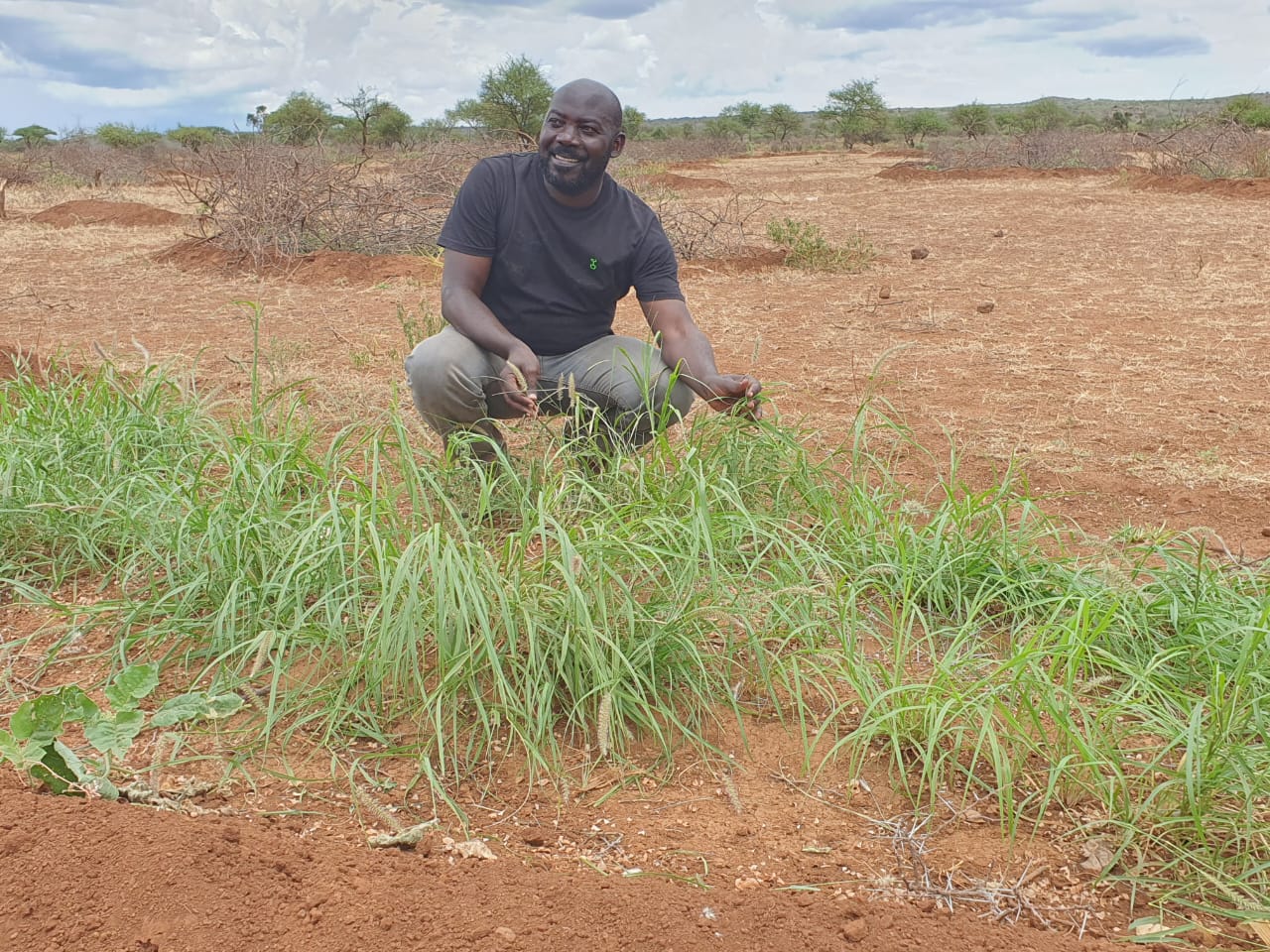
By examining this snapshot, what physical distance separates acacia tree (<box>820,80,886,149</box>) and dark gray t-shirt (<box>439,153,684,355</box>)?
104 ft

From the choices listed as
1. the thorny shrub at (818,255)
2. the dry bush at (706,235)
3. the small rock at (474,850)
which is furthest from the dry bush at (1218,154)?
Answer: the small rock at (474,850)

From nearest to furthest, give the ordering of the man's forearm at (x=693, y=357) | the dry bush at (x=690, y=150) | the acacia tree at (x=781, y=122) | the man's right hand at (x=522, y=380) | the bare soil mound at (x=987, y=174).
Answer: the man's right hand at (x=522, y=380)
the man's forearm at (x=693, y=357)
the bare soil mound at (x=987, y=174)
the dry bush at (x=690, y=150)
the acacia tree at (x=781, y=122)

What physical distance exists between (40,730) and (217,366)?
156 inches

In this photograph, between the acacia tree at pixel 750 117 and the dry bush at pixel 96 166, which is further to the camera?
the acacia tree at pixel 750 117

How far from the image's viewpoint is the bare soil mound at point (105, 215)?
12139 millimetres

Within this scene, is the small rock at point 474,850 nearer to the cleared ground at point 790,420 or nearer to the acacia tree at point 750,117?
the cleared ground at point 790,420

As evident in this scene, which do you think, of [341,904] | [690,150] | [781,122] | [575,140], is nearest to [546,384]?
[575,140]

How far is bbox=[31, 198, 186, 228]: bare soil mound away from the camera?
12.1 meters

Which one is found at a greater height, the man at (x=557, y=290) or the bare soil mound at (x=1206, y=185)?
the bare soil mound at (x=1206, y=185)

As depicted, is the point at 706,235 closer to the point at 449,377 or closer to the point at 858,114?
the point at 449,377

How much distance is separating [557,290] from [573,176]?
1.20ft

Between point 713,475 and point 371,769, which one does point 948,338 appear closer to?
point 713,475

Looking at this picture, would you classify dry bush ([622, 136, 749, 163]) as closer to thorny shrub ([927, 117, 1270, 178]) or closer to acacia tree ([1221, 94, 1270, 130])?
thorny shrub ([927, 117, 1270, 178])

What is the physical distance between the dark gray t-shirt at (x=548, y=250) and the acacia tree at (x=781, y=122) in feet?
123
